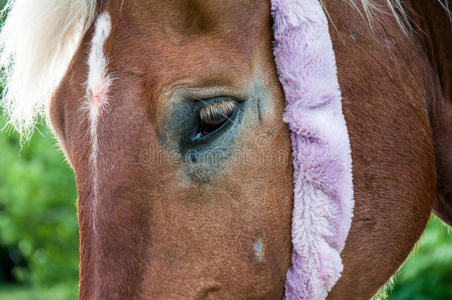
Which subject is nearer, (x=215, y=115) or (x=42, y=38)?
(x=215, y=115)

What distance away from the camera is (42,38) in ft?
5.25

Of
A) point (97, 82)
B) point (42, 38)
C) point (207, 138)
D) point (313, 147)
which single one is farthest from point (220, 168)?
point (42, 38)

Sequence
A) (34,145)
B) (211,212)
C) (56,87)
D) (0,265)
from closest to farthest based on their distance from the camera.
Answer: (211,212)
(56,87)
(34,145)
(0,265)

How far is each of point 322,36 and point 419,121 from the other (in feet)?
1.34

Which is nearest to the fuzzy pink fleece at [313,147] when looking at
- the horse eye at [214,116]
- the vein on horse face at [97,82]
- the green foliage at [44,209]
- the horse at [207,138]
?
the horse at [207,138]

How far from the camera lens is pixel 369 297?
5.32ft

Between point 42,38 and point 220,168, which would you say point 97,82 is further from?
point 220,168

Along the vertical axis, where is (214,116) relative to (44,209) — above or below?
above

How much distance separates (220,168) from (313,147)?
0.90 ft

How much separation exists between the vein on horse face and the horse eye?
0.27 m

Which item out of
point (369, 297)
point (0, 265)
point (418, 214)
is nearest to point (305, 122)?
point (418, 214)

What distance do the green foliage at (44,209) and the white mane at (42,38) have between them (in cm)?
488

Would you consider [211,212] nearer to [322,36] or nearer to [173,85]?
[173,85]

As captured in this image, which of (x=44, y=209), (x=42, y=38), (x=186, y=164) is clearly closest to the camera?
(x=186, y=164)
